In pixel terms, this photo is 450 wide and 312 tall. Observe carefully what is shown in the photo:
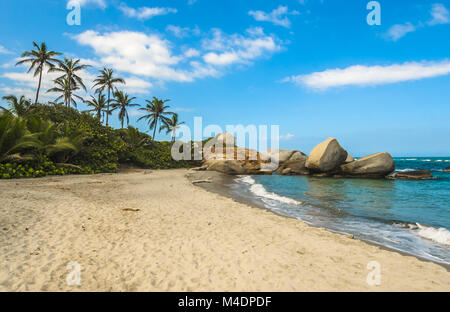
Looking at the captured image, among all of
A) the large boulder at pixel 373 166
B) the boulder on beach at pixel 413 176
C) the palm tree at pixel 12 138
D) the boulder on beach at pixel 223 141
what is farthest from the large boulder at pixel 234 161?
the palm tree at pixel 12 138

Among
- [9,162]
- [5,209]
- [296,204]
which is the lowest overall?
[296,204]

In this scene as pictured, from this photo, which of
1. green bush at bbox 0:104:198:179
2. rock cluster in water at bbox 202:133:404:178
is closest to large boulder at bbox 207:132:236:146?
rock cluster in water at bbox 202:133:404:178

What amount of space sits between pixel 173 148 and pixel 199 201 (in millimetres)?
25327

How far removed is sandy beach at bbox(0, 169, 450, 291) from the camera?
365cm

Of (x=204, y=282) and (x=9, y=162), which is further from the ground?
(x=9, y=162)

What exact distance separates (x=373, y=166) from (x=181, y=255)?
26.9 metres

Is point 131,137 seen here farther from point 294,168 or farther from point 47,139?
point 294,168

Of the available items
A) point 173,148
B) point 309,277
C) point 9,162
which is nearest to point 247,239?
point 309,277

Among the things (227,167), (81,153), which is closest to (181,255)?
(81,153)

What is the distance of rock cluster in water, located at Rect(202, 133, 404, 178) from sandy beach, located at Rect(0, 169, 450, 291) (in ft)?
67.7

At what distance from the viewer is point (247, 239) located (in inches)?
232

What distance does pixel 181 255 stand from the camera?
471 cm
